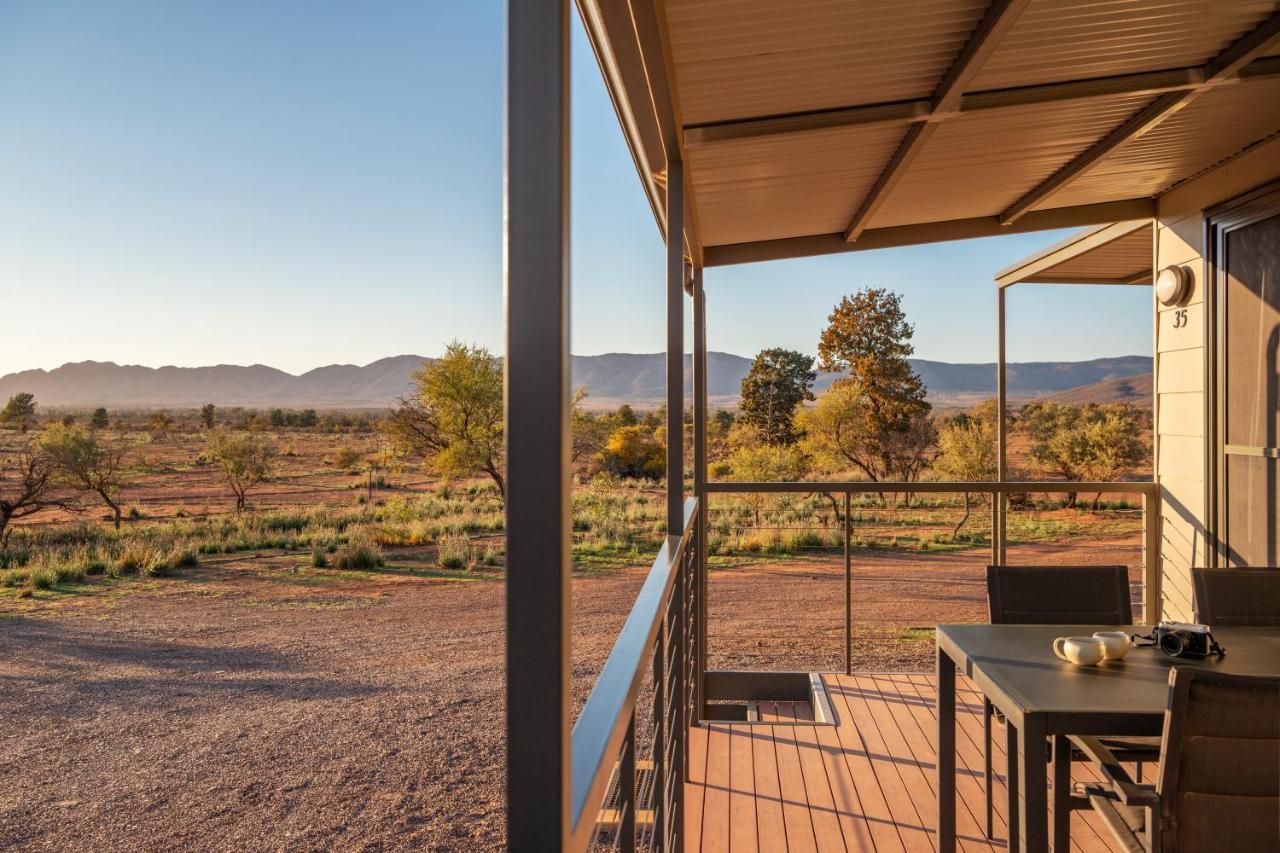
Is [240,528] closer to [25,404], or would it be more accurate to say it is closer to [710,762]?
[25,404]

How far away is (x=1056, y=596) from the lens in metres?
2.35

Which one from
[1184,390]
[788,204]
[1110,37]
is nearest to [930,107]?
[1110,37]

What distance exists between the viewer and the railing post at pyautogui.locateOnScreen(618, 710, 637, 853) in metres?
1.14

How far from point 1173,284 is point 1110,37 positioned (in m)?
2.00

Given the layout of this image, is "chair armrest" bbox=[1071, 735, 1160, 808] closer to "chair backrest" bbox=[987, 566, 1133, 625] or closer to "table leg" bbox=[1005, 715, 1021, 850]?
"table leg" bbox=[1005, 715, 1021, 850]

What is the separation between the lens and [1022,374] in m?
15.9

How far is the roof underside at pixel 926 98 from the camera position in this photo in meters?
1.97

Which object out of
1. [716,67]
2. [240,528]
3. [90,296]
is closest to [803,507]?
[240,528]

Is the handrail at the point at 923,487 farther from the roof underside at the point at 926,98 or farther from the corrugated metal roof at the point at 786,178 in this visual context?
the corrugated metal roof at the point at 786,178

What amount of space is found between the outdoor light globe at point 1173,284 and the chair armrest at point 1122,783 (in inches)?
111

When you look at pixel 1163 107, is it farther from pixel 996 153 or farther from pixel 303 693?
pixel 303 693

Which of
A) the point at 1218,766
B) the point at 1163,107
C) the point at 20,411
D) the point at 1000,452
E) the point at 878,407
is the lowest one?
the point at 1218,766

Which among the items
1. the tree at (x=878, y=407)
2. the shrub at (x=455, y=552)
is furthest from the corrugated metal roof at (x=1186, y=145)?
the shrub at (x=455, y=552)

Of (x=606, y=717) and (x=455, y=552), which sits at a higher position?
(x=606, y=717)
